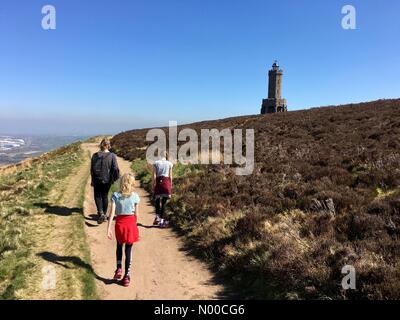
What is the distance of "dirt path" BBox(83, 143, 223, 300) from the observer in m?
7.28

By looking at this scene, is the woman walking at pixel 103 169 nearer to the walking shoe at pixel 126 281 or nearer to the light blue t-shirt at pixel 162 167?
the light blue t-shirt at pixel 162 167

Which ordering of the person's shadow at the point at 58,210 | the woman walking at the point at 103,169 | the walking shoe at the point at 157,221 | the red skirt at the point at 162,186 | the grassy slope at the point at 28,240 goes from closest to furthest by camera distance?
the grassy slope at the point at 28,240
the woman walking at the point at 103,169
the red skirt at the point at 162,186
the walking shoe at the point at 157,221
the person's shadow at the point at 58,210

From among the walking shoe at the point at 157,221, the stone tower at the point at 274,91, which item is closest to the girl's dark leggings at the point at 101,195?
the walking shoe at the point at 157,221

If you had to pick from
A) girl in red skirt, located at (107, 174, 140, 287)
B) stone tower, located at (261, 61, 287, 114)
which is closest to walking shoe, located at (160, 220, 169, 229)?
girl in red skirt, located at (107, 174, 140, 287)

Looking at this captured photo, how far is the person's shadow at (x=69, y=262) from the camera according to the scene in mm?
7770

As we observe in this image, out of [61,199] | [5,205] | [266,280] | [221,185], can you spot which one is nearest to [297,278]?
[266,280]

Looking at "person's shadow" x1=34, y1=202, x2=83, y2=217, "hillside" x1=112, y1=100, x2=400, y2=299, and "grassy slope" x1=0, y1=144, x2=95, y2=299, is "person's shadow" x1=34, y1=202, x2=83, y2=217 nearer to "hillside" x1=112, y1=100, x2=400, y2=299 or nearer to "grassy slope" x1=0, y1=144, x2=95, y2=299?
"grassy slope" x1=0, y1=144, x2=95, y2=299

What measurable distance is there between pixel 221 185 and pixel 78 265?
284 inches

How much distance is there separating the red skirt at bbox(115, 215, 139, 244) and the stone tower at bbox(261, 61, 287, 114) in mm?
68859

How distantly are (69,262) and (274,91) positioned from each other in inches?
2821

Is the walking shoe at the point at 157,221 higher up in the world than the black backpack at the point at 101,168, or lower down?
lower down

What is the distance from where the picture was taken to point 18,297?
6.72 metres

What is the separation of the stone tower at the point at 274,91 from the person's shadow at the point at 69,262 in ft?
224
